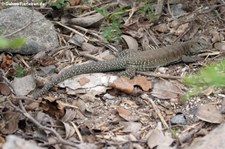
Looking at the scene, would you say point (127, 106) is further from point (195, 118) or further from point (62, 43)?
point (62, 43)

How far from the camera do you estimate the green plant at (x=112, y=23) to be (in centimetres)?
518

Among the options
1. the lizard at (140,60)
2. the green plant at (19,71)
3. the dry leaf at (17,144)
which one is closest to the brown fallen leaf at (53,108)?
the lizard at (140,60)

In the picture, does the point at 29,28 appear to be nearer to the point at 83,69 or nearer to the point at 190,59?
the point at 83,69

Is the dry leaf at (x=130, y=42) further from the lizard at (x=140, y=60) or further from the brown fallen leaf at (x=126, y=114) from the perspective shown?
the brown fallen leaf at (x=126, y=114)

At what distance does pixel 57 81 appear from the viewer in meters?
4.51

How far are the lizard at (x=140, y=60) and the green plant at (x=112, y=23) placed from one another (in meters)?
0.27

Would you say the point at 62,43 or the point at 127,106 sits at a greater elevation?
the point at 62,43

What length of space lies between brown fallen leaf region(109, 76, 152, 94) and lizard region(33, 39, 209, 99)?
22 centimetres

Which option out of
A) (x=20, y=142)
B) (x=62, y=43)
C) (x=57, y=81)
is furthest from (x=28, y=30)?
(x=20, y=142)

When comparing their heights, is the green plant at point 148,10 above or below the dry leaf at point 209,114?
above

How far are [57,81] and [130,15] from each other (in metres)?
1.70

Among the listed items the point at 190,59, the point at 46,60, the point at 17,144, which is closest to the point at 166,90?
the point at 190,59

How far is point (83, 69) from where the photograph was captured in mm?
4715

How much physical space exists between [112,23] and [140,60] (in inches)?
26.4
